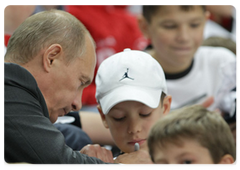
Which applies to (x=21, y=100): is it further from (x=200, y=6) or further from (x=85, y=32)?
(x=200, y=6)

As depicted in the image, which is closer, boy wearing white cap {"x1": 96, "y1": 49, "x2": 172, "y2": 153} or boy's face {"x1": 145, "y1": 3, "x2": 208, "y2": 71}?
boy wearing white cap {"x1": 96, "y1": 49, "x2": 172, "y2": 153}

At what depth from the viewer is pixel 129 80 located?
0.79 m

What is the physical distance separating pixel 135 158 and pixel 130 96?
12cm

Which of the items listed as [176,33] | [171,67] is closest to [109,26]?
[171,67]

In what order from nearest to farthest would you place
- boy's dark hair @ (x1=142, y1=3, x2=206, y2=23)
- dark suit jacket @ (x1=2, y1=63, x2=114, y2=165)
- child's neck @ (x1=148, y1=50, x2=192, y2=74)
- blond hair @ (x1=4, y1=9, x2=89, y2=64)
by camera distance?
dark suit jacket @ (x1=2, y1=63, x2=114, y2=165), blond hair @ (x1=4, y1=9, x2=89, y2=64), boy's dark hair @ (x1=142, y1=3, x2=206, y2=23), child's neck @ (x1=148, y1=50, x2=192, y2=74)

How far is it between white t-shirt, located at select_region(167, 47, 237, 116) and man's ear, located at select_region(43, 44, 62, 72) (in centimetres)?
37

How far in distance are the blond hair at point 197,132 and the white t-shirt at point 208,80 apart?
245 mm

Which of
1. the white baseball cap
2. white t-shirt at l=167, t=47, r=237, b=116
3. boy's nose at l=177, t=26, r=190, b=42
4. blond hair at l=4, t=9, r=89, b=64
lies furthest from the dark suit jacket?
boy's nose at l=177, t=26, r=190, b=42

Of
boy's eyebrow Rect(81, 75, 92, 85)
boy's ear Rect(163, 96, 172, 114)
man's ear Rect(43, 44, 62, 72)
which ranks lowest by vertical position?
boy's ear Rect(163, 96, 172, 114)

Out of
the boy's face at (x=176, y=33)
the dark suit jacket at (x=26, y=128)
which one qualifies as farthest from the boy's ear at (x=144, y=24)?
the dark suit jacket at (x=26, y=128)

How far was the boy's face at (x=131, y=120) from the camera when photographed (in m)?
0.74

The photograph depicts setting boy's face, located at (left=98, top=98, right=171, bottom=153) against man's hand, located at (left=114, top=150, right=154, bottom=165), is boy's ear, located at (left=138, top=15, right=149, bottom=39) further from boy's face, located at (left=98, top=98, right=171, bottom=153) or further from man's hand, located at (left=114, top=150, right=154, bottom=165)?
man's hand, located at (left=114, top=150, right=154, bottom=165)

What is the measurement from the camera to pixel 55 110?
74 centimetres

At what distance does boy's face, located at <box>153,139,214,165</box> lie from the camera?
24.4 inches
